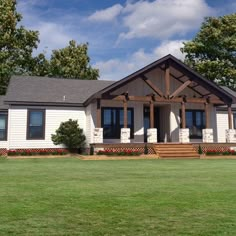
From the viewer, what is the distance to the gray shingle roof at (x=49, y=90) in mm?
22281

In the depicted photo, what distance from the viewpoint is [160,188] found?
24.4 feet

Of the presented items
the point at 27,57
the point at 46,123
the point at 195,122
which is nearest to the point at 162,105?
the point at 195,122

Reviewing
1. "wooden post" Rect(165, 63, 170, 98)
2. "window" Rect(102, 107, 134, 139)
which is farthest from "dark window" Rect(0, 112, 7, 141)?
"wooden post" Rect(165, 63, 170, 98)

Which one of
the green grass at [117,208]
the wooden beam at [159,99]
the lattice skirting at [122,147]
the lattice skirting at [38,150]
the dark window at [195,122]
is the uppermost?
the wooden beam at [159,99]

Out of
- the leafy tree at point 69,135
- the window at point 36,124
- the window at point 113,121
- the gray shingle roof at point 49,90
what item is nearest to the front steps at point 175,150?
the window at point 113,121

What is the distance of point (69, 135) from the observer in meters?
22.2

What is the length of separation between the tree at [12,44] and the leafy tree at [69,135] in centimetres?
1598

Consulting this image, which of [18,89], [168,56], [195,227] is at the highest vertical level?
[168,56]

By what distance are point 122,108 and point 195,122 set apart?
634cm

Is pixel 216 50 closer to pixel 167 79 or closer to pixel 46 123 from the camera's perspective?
pixel 167 79

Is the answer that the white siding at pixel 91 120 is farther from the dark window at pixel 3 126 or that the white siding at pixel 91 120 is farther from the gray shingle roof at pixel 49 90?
the dark window at pixel 3 126

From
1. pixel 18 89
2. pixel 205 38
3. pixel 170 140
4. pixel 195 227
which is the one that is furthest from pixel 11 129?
pixel 205 38

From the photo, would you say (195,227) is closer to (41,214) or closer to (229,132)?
(41,214)

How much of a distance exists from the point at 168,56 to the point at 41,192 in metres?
17.3
